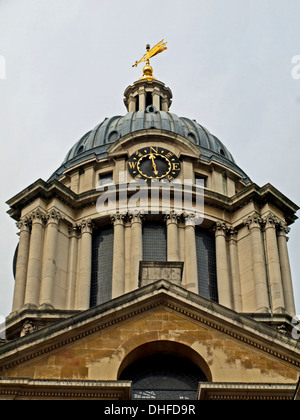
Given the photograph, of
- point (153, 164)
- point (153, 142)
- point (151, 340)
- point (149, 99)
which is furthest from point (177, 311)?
point (149, 99)

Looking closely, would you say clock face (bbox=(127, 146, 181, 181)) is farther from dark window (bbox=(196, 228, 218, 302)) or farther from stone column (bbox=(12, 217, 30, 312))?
stone column (bbox=(12, 217, 30, 312))

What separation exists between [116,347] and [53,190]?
20.9 m

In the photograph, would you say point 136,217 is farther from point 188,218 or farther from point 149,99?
point 149,99

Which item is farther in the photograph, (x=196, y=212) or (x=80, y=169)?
(x=80, y=169)

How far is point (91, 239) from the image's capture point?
46.8 m

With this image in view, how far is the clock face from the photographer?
160ft

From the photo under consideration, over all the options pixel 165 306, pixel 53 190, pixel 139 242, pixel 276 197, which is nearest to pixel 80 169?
pixel 53 190

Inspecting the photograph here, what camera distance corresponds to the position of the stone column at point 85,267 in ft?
143

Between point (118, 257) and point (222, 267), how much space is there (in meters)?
5.42

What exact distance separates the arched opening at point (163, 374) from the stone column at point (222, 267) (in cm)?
1501

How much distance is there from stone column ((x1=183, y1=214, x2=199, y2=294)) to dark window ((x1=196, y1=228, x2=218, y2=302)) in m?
1.00

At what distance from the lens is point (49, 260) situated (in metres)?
44.1

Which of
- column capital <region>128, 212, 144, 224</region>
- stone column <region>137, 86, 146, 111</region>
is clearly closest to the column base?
column capital <region>128, 212, 144, 224</region>
